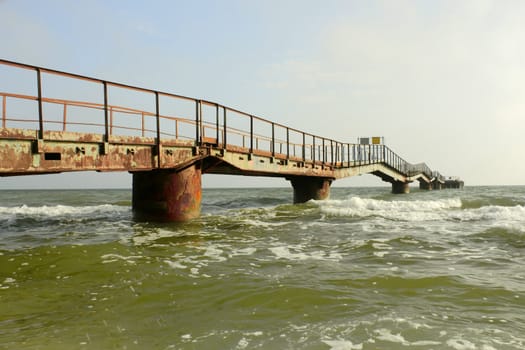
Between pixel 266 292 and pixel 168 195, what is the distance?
29.6 feet

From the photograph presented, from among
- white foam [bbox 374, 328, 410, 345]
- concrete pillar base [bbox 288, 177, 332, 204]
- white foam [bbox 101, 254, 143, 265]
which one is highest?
concrete pillar base [bbox 288, 177, 332, 204]

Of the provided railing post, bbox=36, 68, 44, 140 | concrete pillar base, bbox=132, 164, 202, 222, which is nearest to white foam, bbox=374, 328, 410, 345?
railing post, bbox=36, 68, 44, 140

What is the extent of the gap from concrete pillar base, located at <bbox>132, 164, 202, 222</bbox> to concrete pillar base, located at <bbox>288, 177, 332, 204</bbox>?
42.0ft

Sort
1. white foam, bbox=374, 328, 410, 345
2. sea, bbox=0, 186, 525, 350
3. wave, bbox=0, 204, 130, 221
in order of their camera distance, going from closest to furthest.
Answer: white foam, bbox=374, 328, 410, 345 < sea, bbox=0, 186, 525, 350 < wave, bbox=0, 204, 130, 221

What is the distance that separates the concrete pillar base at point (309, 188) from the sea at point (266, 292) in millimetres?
15490

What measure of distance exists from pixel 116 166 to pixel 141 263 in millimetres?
4321

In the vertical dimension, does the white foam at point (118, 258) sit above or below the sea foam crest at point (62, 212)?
above

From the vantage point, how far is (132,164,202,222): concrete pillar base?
13633 mm

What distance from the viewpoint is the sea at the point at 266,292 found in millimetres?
3926

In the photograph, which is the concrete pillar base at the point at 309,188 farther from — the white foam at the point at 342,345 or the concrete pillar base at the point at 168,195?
the white foam at the point at 342,345

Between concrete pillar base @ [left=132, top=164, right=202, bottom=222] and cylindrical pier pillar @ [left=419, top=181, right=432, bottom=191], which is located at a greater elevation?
concrete pillar base @ [left=132, top=164, right=202, bottom=222]

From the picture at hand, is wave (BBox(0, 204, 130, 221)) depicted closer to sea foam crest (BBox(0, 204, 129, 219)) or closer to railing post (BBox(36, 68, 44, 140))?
sea foam crest (BBox(0, 204, 129, 219))

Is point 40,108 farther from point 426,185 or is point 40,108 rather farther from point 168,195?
point 426,185

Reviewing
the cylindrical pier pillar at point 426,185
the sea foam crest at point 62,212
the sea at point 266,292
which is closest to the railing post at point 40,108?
the sea at point 266,292
